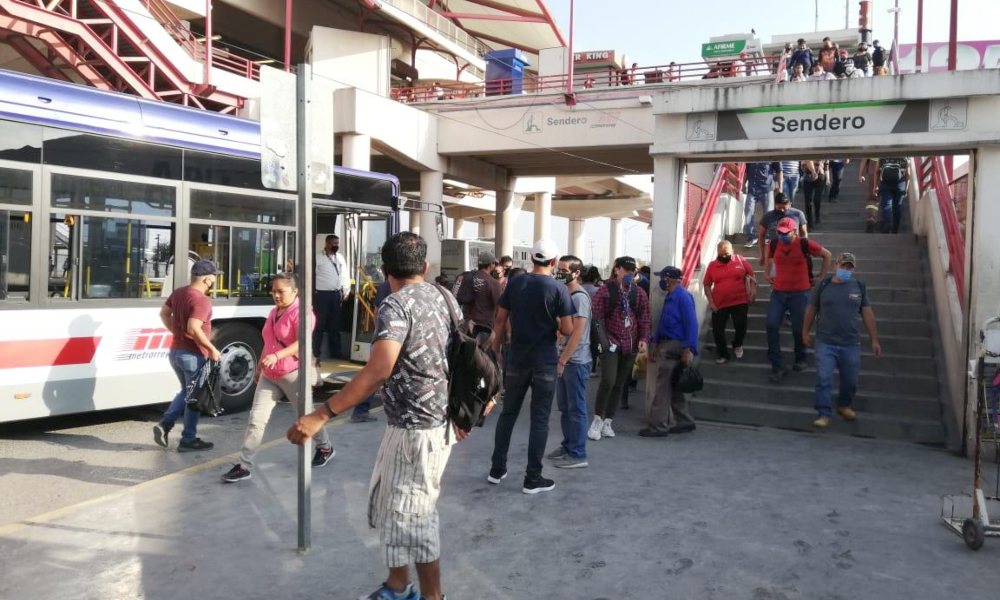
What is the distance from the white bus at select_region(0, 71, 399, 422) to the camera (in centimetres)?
625

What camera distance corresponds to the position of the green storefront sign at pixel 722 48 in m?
25.6

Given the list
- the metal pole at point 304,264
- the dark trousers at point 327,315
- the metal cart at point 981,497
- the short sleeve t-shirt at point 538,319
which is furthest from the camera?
the dark trousers at point 327,315

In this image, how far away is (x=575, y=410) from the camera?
6047 millimetres

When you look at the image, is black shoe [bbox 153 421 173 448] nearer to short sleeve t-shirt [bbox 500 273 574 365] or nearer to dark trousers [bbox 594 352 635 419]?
short sleeve t-shirt [bbox 500 273 574 365]

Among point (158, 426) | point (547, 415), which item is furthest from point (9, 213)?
point (547, 415)

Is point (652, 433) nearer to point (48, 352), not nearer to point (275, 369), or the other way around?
point (275, 369)

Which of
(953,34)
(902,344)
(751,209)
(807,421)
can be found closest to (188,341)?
(807,421)

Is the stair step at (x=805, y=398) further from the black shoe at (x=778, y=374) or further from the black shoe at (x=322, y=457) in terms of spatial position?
the black shoe at (x=322, y=457)

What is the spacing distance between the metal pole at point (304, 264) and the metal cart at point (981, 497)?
377 centimetres

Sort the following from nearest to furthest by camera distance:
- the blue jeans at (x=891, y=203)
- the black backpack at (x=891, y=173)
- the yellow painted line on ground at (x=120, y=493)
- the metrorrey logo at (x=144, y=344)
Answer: the yellow painted line on ground at (x=120, y=493) < the metrorrey logo at (x=144, y=344) < the black backpack at (x=891, y=173) < the blue jeans at (x=891, y=203)

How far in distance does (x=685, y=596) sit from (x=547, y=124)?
19022mm

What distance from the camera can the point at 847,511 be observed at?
5051 mm

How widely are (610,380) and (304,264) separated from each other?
12.6 ft

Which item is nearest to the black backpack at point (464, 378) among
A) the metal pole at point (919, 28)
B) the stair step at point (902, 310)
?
the stair step at point (902, 310)
